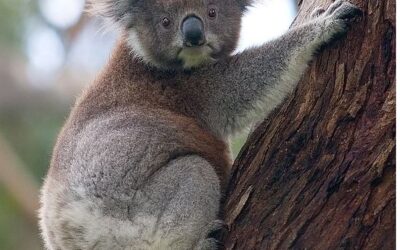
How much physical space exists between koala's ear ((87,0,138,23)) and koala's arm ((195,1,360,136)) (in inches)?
34.9

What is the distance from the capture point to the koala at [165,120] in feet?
13.9

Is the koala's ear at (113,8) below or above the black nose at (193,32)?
above

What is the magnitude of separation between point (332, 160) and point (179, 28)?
5.98 ft

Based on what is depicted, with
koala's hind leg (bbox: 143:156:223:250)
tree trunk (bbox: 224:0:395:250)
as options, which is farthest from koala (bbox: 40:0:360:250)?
tree trunk (bbox: 224:0:395:250)

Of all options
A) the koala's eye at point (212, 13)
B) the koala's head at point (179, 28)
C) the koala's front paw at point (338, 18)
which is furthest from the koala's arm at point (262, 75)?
the koala's eye at point (212, 13)

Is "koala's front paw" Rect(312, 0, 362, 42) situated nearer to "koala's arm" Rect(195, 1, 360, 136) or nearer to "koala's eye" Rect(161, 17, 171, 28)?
"koala's arm" Rect(195, 1, 360, 136)

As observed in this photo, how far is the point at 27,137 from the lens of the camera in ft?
35.9

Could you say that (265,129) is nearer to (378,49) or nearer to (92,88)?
(378,49)

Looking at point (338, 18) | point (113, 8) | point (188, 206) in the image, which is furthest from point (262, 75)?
point (113, 8)

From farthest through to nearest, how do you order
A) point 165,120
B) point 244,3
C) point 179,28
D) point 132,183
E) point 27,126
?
point 27,126
point 244,3
point 179,28
point 165,120
point 132,183

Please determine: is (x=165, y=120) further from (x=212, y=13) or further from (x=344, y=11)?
(x=344, y=11)

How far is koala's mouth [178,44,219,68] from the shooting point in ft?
16.4

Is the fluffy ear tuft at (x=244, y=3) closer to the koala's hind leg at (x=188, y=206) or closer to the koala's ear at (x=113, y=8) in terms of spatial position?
the koala's ear at (x=113, y=8)

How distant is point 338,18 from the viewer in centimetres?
412
